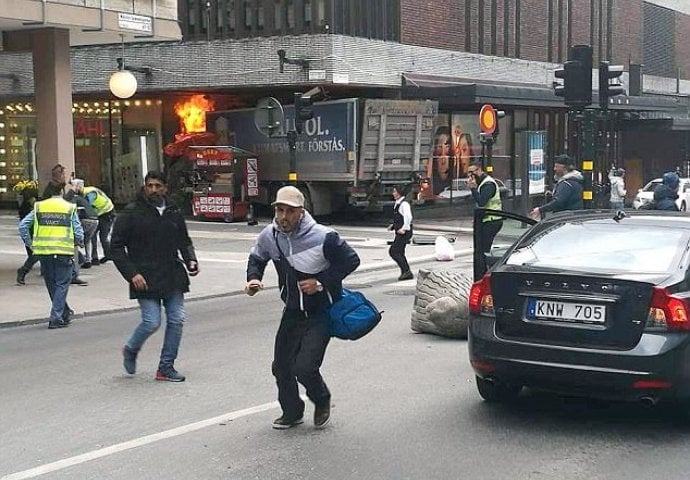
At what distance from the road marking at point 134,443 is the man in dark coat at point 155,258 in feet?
4.21

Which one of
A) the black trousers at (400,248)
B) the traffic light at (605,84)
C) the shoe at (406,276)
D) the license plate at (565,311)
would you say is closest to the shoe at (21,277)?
the black trousers at (400,248)

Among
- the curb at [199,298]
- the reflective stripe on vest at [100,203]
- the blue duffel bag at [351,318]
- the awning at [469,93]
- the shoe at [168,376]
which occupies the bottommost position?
the curb at [199,298]

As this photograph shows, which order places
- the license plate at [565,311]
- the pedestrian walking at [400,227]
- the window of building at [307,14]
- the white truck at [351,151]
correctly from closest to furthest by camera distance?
the license plate at [565,311] < the pedestrian walking at [400,227] < the white truck at [351,151] < the window of building at [307,14]

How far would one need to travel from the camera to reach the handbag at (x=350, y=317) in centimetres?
621

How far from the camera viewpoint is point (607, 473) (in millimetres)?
5422

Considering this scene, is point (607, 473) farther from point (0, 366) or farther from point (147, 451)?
point (0, 366)

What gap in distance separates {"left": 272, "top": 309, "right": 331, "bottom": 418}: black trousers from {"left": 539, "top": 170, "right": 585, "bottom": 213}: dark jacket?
735cm

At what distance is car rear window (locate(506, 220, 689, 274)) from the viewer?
639cm

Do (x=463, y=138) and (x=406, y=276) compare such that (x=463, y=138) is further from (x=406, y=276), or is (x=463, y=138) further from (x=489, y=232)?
(x=489, y=232)

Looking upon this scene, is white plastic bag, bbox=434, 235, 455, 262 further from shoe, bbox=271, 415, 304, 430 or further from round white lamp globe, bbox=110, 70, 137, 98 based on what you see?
shoe, bbox=271, 415, 304, 430

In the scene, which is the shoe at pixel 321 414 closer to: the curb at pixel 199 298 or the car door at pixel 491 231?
the car door at pixel 491 231

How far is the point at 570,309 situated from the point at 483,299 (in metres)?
0.67

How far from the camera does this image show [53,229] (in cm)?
1109

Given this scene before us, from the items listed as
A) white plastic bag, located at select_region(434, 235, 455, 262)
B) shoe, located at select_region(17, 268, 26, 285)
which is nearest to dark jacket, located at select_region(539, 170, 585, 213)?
white plastic bag, located at select_region(434, 235, 455, 262)
